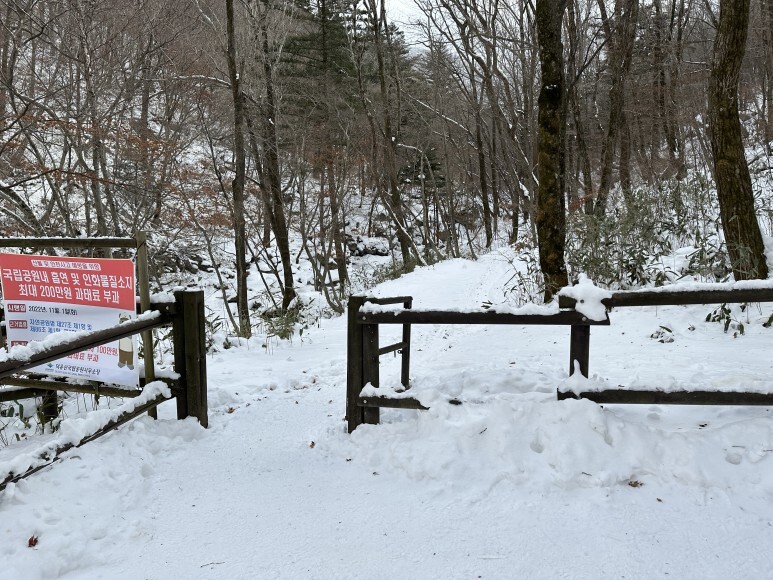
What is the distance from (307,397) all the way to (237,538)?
268cm

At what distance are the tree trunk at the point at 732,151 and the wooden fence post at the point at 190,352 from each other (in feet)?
21.1

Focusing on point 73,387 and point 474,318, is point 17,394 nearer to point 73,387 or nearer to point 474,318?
point 73,387

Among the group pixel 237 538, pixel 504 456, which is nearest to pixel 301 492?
pixel 237 538

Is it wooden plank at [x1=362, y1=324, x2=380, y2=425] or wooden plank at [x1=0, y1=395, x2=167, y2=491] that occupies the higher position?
wooden plank at [x1=362, y1=324, x2=380, y2=425]

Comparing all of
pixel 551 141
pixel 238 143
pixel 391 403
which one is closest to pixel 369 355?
pixel 391 403

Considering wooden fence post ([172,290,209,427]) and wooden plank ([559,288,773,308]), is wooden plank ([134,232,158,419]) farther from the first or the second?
wooden plank ([559,288,773,308])

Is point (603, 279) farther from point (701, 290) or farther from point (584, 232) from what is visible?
point (701, 290)

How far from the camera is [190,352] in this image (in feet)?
14.1

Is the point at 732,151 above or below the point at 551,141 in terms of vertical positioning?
below

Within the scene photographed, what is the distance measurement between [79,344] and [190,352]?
1.05 metres

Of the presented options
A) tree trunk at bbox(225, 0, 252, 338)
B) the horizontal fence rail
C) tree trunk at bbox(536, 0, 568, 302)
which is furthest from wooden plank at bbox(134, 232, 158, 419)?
tree trunk at bbox(225, 0, 252, 338)

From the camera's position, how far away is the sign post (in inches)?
158

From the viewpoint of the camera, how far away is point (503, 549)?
2.64 meters

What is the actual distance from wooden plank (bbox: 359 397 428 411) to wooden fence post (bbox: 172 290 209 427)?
1.48 meters
